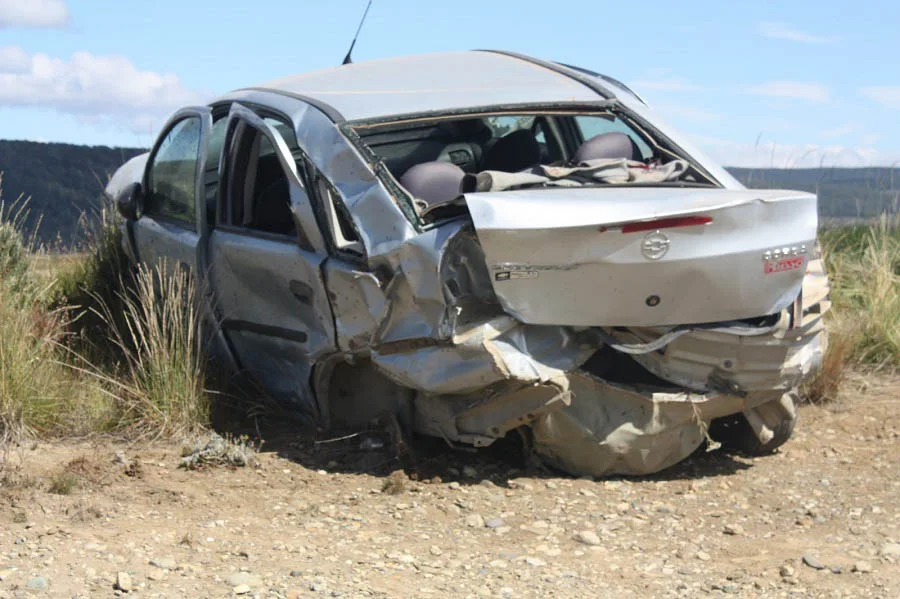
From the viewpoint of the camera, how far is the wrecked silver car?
185 inches

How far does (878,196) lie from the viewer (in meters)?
10.7

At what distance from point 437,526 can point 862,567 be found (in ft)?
5.15

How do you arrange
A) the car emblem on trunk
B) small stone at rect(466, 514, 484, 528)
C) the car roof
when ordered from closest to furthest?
the car emblem on trunk
small stone at rect(466, 514, 484, 528)
the car roof

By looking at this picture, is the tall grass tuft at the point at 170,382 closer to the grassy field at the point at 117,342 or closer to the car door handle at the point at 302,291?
the grassy field at the point at 117,342

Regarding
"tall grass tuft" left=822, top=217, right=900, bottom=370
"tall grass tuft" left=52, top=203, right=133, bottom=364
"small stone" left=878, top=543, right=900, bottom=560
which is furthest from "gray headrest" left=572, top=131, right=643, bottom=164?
"tall grass tuft" left=52, top=203, right=133, bottom=364

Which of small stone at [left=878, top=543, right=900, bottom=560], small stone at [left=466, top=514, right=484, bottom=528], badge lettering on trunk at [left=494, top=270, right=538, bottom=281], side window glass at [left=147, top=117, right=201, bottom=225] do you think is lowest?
small stone at [left=878, top=543, right=900, bottom=560]

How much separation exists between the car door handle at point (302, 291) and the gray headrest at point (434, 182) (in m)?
0.64

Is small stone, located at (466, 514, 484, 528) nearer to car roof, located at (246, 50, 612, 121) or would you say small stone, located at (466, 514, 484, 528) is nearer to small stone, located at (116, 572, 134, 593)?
small stone, located at (116, 572, 134, 593)

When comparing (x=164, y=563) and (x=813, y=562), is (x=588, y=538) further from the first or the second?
(x=164, y=563)

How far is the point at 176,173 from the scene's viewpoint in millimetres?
7055

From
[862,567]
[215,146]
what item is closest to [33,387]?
[215,146]

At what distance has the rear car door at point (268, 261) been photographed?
18.1ft

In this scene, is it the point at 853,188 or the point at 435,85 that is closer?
the point at 435,85

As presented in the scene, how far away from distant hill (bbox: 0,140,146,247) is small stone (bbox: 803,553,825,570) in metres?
13.1
